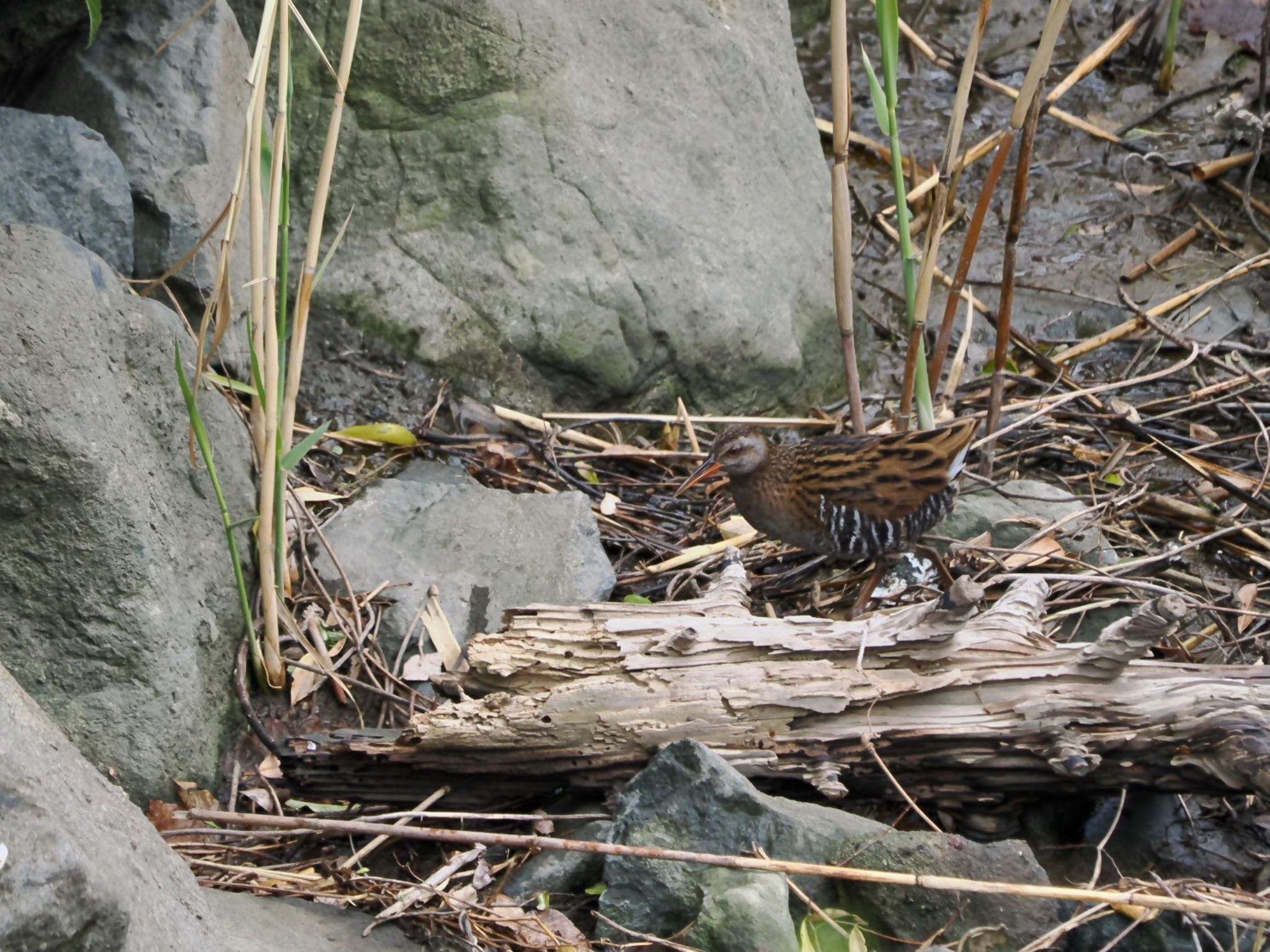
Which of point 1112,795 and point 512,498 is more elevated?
point 512,498

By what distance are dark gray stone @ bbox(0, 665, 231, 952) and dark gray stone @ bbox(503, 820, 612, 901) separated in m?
0.81

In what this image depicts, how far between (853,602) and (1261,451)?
187cm

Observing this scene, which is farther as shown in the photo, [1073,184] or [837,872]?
[1073,184]

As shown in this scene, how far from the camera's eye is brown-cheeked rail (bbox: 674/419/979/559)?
4.25m

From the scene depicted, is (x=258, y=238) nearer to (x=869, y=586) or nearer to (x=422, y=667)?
(x=422, y=667)

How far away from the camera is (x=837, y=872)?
9.29 feet

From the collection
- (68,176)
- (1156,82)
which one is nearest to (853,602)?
(68,176)

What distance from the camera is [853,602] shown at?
4492 mm

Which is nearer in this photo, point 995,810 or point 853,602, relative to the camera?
point 995,810

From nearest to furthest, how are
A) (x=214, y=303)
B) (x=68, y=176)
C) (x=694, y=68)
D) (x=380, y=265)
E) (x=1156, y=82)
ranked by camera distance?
(x=214, y=303) < (x=68, y=176) < (x=380, y=265) < (x=694, y=68) < (x=1156, y=82)

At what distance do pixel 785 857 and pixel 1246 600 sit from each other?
205 centimetres

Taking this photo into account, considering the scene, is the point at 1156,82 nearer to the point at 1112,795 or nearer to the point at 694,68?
the point at 694,68

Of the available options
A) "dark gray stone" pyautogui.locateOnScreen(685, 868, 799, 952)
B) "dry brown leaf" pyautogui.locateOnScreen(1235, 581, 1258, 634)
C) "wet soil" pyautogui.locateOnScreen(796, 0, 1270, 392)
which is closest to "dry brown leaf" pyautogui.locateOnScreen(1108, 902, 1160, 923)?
"dark gray stone" pyautogui.locateOnScreen(685, 868, 799, 952)

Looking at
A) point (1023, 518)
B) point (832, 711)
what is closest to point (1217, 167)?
point (1023, 518)
